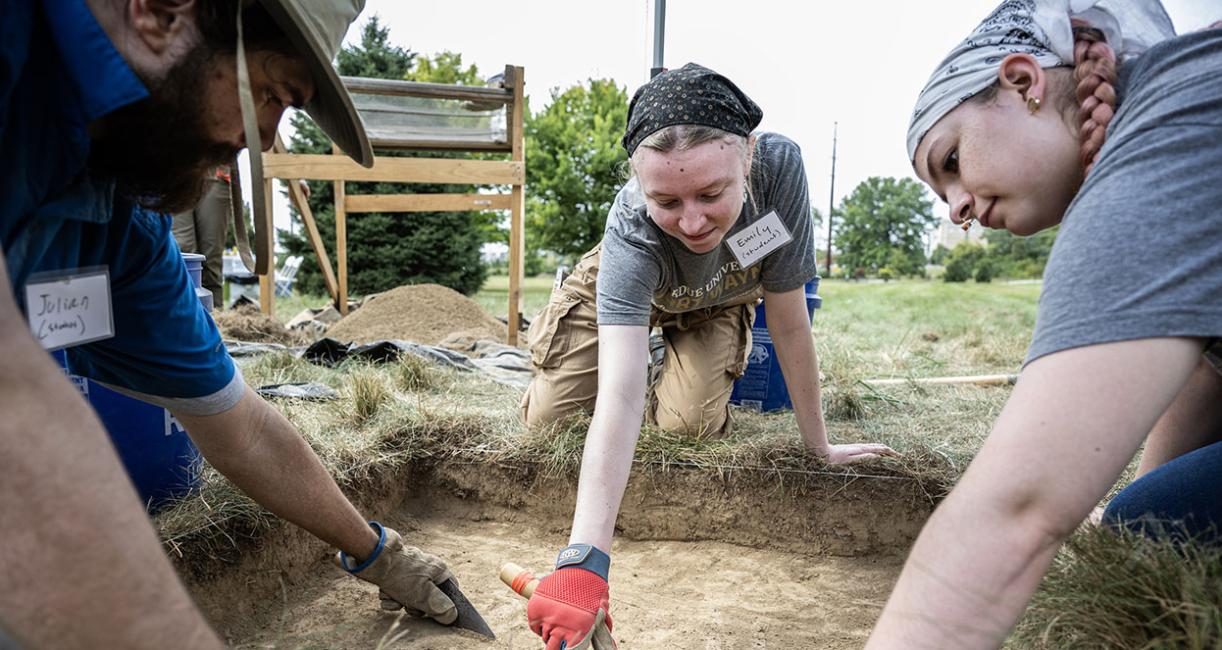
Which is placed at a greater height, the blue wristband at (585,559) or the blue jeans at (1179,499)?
the blue jeans at (1179,499)

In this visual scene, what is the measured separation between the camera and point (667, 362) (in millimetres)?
3197

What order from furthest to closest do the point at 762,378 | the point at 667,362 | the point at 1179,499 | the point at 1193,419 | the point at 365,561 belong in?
the point at 762,378 < the point at 667,362 < the point at 365,561 < the point at 1193,419 < the point at 1179,499

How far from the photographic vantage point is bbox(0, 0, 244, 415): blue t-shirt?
3.47 feet

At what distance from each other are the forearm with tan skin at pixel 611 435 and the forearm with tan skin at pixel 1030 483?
33.3 inches

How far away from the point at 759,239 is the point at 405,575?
4.67 ft

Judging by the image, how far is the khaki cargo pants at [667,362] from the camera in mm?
2996

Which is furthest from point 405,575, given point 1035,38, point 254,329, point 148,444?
point 254,329

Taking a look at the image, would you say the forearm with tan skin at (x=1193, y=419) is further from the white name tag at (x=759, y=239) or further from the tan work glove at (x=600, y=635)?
the tan work glove at (x=600, y=635)

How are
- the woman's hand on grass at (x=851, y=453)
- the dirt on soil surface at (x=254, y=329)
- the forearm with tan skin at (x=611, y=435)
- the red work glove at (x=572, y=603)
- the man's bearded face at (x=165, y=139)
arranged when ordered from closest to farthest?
the man's bearded face at (x=165, y=139) < the red work glove at (x=572, y=603) < the forearm with tan skin at (x=611, y=435) < the woman's hand on grass at (x=851, y=453) < the dirt on soil surface at (x=254, y=329)

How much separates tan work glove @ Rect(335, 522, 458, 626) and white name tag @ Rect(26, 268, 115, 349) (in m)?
0.86

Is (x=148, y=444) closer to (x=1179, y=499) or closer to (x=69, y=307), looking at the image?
(x=69, y=307)

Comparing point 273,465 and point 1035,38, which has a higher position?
point 1035,38

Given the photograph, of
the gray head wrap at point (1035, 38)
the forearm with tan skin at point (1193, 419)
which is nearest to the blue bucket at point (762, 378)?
the forearm with tan skin at point (1193, 419)

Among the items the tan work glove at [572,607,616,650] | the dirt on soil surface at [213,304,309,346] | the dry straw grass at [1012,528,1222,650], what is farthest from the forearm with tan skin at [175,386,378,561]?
the dirt on soil surface at [213,304,309,346]
